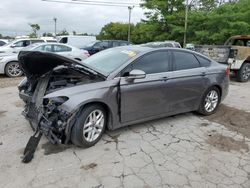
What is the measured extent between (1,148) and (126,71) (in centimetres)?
224

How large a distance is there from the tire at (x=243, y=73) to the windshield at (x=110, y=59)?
6.89m

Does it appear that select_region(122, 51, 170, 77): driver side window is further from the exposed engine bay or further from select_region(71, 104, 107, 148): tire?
select_region(71, 104, 107, 148): tire

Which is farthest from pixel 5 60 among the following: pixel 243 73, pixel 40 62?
pixel 243 73

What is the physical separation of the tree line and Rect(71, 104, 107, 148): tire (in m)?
17.9

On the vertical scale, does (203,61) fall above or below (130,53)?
below

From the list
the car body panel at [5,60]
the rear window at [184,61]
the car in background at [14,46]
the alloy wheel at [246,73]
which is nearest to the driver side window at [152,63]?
the rear window at [184,61]

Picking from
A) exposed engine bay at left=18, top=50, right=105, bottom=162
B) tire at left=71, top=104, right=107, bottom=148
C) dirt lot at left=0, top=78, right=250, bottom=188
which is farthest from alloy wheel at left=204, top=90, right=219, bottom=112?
exposed engine bay at left=18, top=50, right=105, bottom=162

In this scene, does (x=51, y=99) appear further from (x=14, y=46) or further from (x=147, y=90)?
(x=14, y=46)

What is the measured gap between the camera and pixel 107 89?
421 cm

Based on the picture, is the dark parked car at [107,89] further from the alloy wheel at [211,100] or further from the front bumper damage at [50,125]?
the alloy wheel at [211,100]

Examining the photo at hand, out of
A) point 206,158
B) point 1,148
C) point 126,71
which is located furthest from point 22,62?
point 206,158

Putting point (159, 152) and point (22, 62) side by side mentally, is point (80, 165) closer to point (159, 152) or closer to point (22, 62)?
point (159, 152)

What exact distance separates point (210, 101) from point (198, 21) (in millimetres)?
20037

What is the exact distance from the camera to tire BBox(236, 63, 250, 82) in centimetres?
1050
